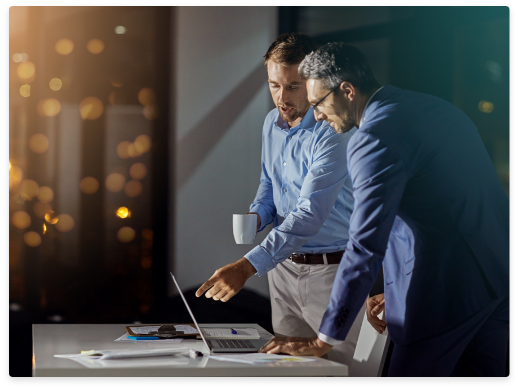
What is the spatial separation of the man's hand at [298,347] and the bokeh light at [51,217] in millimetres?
1538

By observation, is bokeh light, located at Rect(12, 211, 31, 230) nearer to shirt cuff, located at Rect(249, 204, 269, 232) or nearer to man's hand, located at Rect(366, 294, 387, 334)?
shirt cuff, located at Rect(249, 204, 269, 232)

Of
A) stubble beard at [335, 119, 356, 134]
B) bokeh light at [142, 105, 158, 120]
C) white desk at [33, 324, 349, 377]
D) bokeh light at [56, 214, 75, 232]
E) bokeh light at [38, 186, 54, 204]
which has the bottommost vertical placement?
white desk at [33, 324, 349, 377]

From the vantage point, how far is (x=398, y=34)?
2.42 meters

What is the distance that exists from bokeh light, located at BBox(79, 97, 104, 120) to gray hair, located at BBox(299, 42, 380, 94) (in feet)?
4.32

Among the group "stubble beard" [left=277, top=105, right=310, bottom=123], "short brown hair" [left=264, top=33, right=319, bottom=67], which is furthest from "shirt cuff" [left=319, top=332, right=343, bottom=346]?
"short brown hair" [left=264, top=33, right=319, bottom=67]

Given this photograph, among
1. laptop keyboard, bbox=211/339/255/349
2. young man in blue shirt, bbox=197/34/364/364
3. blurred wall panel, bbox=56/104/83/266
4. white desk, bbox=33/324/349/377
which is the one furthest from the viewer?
blurred wall panel, bbox=56/104/83/266

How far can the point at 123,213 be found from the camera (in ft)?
8.66

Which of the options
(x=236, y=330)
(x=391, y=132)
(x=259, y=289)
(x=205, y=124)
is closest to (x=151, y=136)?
(x=205, y=124)

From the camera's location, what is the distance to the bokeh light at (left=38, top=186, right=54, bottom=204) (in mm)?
2531

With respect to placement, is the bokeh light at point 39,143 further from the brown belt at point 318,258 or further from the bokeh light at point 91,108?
the brown belt at point 318,258

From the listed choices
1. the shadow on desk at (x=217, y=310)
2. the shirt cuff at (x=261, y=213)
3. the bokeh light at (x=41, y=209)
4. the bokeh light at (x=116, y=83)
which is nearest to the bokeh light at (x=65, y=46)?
the bokeh light at (x=116, y=83)

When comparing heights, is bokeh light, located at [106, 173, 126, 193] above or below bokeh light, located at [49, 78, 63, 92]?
below

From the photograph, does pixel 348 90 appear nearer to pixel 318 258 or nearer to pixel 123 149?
pixel 318 258

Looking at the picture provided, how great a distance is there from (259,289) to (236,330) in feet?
3.13
